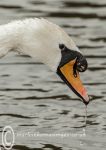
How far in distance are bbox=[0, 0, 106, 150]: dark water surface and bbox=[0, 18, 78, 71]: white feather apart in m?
1.23

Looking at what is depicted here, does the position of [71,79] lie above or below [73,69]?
below

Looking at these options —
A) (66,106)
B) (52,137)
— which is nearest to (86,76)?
(66,106)

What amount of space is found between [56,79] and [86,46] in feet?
5.80

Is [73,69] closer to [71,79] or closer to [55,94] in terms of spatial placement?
[71,79]

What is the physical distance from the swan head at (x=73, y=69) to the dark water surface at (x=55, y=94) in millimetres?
752

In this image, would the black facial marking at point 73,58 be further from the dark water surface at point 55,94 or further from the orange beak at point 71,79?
the dark water surface at point 55,94

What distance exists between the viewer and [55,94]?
16062 millimetres

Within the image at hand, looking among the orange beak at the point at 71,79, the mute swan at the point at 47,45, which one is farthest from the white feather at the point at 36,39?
the orange beak at the point at 71,79

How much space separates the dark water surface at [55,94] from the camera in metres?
14.1

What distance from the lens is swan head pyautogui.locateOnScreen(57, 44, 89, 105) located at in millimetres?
13586

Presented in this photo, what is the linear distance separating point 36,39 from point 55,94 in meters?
2.96

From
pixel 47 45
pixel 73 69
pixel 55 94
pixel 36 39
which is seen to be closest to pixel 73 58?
pixel 73 69

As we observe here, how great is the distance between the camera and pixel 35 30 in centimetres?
1312

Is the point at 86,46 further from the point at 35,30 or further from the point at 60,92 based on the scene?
the point at 35,30
